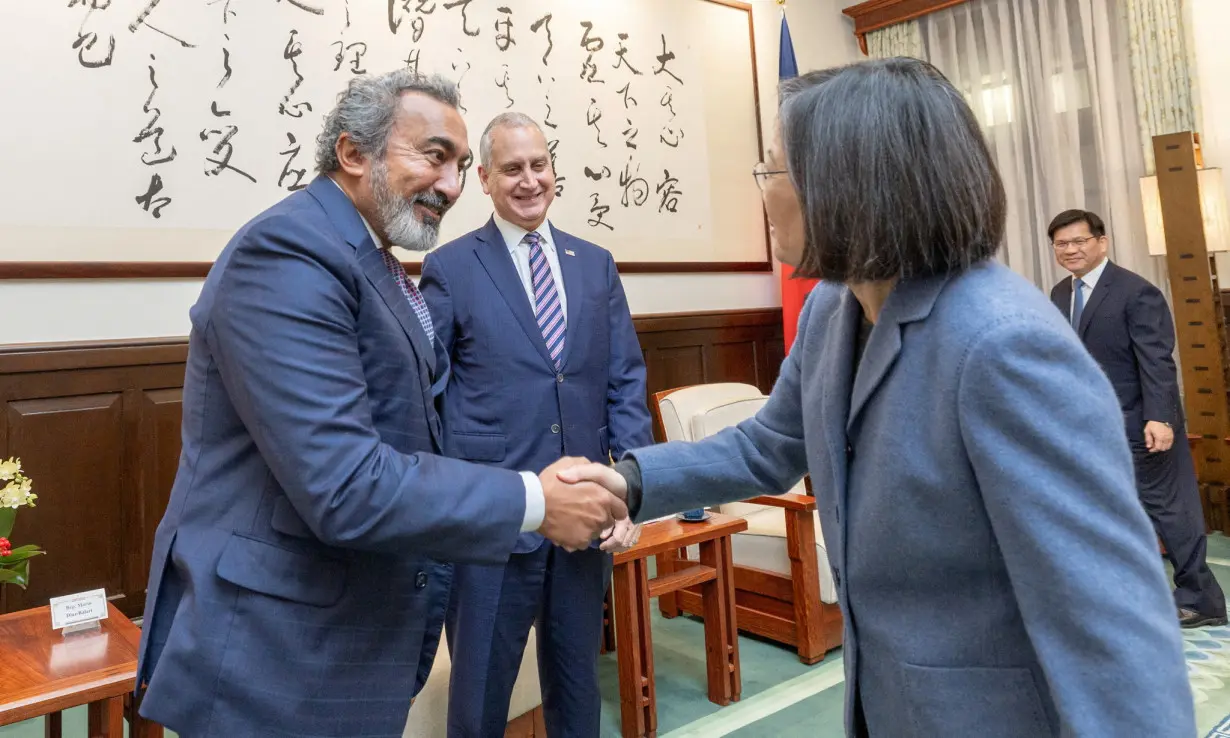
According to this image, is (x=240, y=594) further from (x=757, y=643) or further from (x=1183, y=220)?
(x=1183, y=220)

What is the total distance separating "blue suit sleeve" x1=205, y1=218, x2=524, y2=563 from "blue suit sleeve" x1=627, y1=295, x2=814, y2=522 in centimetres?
26

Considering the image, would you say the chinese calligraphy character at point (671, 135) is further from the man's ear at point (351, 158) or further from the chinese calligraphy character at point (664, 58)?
the man's ear at point (351, 158)

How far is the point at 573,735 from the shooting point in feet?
6.12

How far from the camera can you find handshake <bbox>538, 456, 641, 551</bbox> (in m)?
1.34

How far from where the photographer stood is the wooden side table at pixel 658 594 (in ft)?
7.84

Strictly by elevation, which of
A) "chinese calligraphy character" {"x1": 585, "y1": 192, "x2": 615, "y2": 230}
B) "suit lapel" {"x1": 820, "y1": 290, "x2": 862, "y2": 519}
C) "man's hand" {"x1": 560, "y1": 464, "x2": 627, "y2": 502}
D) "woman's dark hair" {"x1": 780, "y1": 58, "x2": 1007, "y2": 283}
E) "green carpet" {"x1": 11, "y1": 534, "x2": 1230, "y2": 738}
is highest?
"chinese calligraphy character" {"x1": 585, "y1": 192, "x2": 615, "y2": 230}

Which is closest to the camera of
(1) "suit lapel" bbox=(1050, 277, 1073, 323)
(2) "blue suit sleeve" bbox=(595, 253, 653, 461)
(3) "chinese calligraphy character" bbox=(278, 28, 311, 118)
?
(2) "blue suit sleeve" bbox=(595, 253, 653, 461)

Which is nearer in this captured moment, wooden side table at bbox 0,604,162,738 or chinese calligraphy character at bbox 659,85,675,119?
wooden side table at bbox 0,604,162,738

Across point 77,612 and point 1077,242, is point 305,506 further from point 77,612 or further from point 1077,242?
point 1077,242

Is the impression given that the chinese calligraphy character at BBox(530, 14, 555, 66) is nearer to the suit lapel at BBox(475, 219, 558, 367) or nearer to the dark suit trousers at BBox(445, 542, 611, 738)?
the suit lapel at BBox(475, 219, 558, 367)

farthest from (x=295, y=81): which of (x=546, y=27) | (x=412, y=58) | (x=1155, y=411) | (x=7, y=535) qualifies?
(x=1155, y=411)

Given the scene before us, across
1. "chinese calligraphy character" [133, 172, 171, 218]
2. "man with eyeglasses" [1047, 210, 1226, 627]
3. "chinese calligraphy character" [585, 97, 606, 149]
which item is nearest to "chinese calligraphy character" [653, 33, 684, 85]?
"chinese calligraphy character" [585, 97, 606, 149]

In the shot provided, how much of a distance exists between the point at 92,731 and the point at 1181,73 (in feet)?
17.3

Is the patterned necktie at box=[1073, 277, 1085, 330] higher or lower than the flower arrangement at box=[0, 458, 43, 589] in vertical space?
higher
